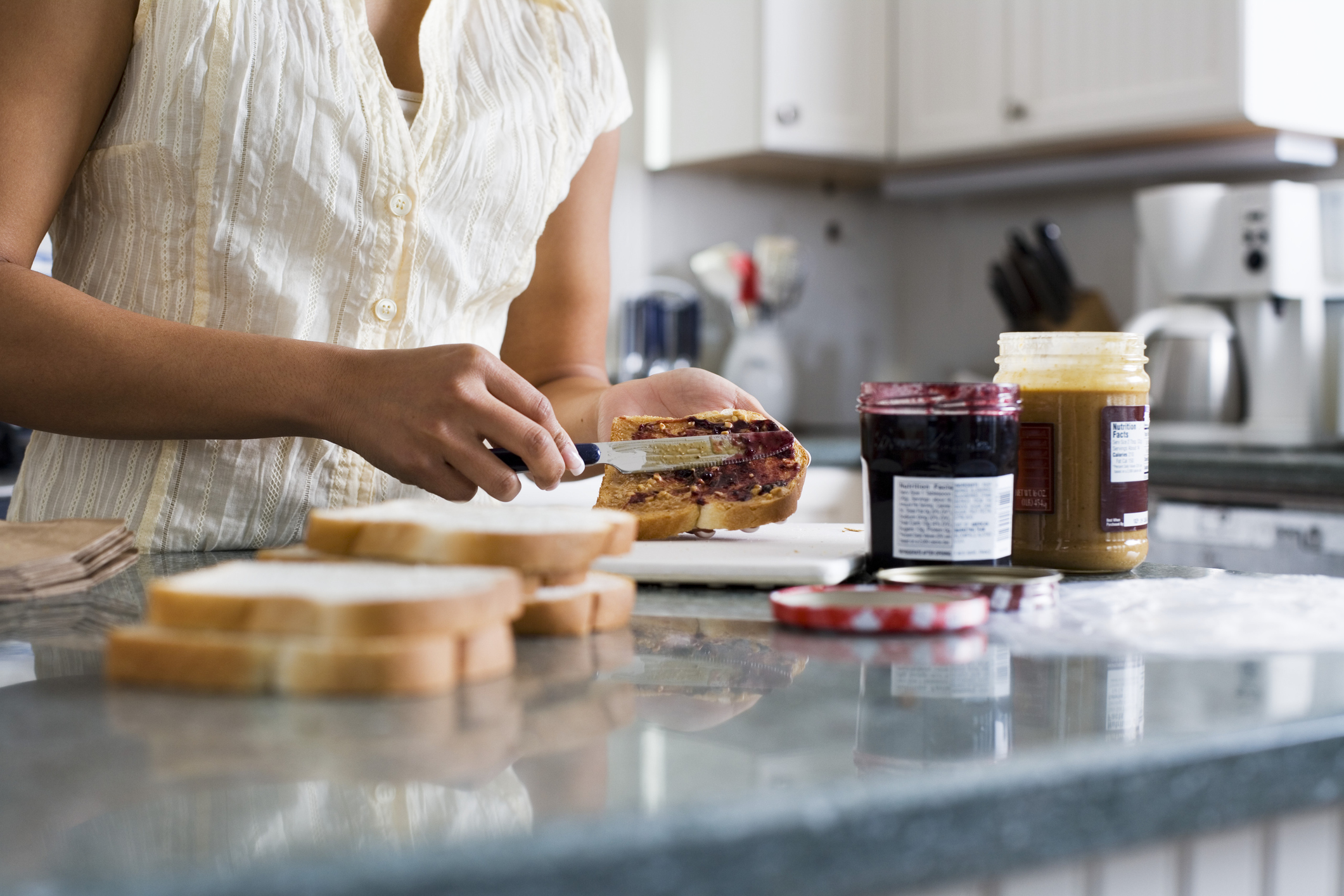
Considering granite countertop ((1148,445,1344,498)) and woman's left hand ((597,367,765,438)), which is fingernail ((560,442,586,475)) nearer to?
woman's left hand ((597,367,765,438))

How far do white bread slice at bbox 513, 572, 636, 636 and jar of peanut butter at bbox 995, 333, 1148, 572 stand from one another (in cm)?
33

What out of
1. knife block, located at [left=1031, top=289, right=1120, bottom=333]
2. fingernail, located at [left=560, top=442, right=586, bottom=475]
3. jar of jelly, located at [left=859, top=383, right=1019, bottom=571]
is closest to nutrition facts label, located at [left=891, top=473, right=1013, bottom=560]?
jar of jelly, located at [left=859, top=383, right=1019, bottom=571]

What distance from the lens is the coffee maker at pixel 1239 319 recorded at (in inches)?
103

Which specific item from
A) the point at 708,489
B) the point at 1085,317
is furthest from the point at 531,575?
the point at 1085,317

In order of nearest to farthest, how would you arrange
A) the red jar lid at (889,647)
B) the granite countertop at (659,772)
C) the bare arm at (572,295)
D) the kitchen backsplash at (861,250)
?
the granite countertop at (659,772), the red jar lid at (889,647), the bare arm at (572,295), the kitchen backsplash at (861,250)

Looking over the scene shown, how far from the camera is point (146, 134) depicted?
1100 millimetres

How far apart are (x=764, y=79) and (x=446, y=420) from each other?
7.84ft

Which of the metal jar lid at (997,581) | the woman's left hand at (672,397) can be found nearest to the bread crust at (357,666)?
the metal jar lid at (997,581)

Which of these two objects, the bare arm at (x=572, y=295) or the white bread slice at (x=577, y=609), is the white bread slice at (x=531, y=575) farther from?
the bare arm at (x=572, y=295)

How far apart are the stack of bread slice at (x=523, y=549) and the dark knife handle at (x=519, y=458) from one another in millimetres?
224

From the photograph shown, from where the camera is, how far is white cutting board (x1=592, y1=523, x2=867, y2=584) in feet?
2.79

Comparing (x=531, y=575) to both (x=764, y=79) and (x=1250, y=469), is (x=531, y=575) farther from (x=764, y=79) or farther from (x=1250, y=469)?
(x=764, y=79)

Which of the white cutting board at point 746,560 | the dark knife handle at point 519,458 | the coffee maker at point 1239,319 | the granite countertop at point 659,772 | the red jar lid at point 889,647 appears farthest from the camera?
the coffee maker at point 1239,319

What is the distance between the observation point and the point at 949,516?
796 millimetres
